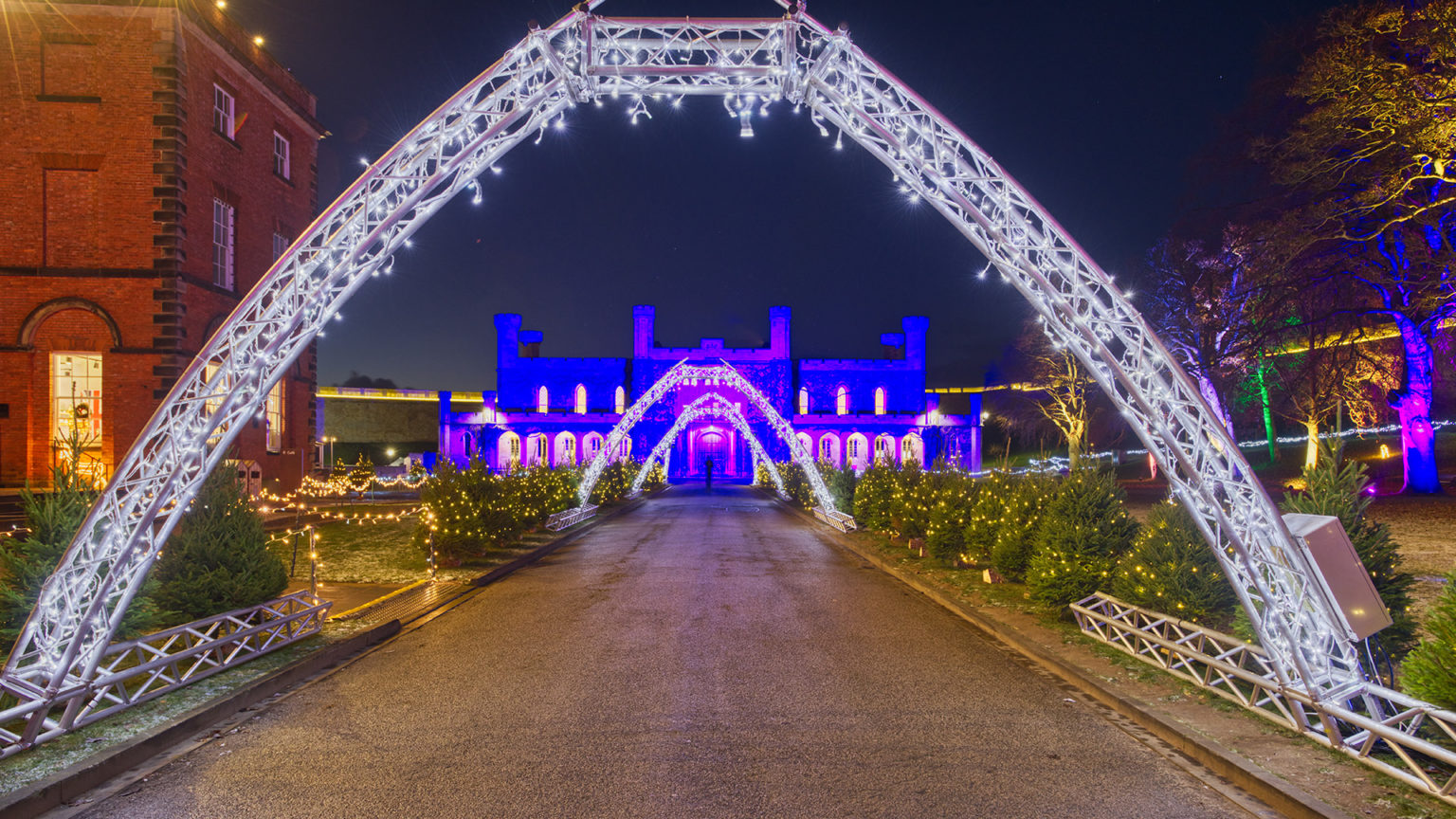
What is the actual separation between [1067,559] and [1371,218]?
17030mm

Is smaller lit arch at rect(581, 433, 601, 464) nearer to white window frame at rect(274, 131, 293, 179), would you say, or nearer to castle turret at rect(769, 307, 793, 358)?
castle turret at rect(769, 307, 793, 358)

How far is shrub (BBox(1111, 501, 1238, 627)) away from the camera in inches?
323

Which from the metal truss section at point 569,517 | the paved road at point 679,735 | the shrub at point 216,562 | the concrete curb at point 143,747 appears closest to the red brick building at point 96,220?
the metal truss section at point 569,517

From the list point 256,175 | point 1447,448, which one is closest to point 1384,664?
point 256,175

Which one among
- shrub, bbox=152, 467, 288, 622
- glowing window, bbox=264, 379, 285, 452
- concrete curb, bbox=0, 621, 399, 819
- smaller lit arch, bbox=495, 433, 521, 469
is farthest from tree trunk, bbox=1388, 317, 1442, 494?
smaller lit arch, bbox=495, 433, 521, 469

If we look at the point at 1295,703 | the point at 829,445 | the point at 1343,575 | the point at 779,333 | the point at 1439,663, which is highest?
the point at 779,333

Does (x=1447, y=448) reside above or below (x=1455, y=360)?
below

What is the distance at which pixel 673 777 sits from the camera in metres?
5.37

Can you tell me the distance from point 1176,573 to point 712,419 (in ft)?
186

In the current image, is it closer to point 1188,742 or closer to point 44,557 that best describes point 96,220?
point 44,557

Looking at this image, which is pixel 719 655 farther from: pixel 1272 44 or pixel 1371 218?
pixel 1272 44

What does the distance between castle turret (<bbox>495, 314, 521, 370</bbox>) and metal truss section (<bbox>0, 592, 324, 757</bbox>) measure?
59.8 metres

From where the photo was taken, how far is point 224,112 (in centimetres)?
2320

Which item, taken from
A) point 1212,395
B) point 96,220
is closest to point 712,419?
point 1212,395
